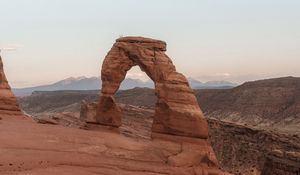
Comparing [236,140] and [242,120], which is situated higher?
[236,140]

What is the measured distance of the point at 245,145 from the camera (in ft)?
162

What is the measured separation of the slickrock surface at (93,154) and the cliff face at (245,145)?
18.1 meters

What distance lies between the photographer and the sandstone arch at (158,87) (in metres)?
28.0

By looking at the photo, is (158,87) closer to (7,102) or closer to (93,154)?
(93,154)

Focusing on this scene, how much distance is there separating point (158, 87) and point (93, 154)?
699 cm

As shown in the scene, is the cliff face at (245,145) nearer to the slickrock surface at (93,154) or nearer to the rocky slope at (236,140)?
the rocky slope at (236,140)

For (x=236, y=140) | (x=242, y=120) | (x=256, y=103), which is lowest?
(x=242, y=120)

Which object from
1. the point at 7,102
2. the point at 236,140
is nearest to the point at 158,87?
the point at 7,102

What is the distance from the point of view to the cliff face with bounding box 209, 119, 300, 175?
4659cm

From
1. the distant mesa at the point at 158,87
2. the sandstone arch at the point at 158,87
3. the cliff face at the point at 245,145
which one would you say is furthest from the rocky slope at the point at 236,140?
the sandstone arch at the point at 158,87

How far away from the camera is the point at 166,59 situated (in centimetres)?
2983

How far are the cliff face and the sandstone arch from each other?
682 inches

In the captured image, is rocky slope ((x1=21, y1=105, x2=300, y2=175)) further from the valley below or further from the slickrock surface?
the slickrock surface

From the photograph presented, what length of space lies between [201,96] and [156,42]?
103850 mm
